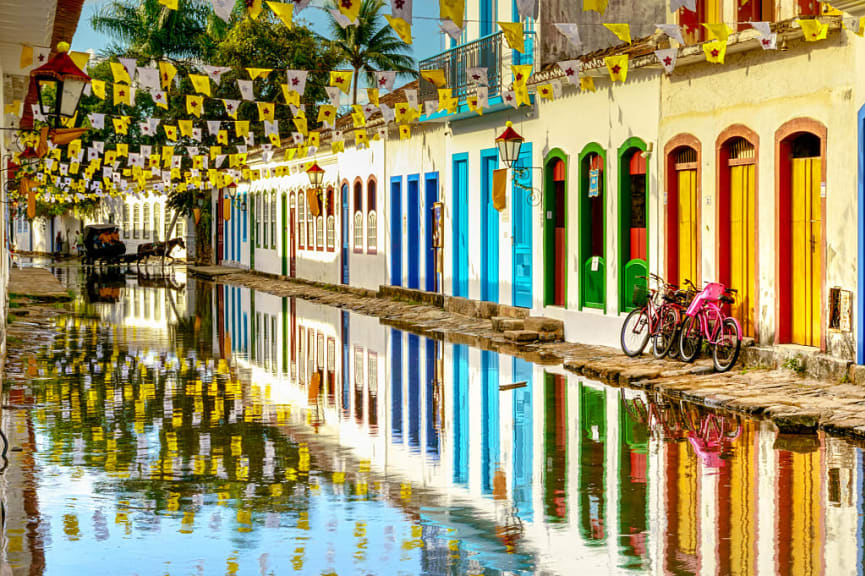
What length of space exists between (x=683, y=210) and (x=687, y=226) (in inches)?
9.6

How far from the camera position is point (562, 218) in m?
22.3

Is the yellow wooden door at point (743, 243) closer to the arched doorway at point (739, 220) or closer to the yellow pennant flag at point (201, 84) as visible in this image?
the arched doorway at point (739, 220)

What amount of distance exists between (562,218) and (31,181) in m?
23.7

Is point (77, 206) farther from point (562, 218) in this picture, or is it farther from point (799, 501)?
point (799, 501)

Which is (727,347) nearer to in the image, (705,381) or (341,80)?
(705,381)

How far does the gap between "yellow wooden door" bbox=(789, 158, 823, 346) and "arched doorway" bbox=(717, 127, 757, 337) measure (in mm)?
735

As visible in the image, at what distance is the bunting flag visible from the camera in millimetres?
17508

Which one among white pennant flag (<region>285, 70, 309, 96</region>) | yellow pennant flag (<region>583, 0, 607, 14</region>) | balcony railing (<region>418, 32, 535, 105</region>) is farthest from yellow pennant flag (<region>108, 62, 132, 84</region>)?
yellow pennant flag (<region>583, 0, 607, 14</region>)

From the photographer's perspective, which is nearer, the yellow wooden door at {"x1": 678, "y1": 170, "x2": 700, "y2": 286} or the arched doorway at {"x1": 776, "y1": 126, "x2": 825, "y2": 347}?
the arched doorway at {"x1": 776, "y1": 126, "x2": 825, "y2": 347}

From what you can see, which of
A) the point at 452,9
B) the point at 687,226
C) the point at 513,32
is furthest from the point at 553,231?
the point at 452,9

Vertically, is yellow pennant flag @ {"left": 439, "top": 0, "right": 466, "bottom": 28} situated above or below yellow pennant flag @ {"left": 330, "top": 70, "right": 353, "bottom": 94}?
below

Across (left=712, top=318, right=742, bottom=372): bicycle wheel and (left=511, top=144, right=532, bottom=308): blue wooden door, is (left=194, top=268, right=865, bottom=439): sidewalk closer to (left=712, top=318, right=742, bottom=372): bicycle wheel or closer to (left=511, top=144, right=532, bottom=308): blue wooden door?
(left=712, top=318, right=742, bottom=372): bicycle wheel

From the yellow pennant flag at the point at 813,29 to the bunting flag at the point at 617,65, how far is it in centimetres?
336

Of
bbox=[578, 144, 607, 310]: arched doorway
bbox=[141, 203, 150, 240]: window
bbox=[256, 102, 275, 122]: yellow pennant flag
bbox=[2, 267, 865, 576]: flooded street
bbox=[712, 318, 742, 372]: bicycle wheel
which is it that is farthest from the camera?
bbox=[141, 203, 150, 240]: window
